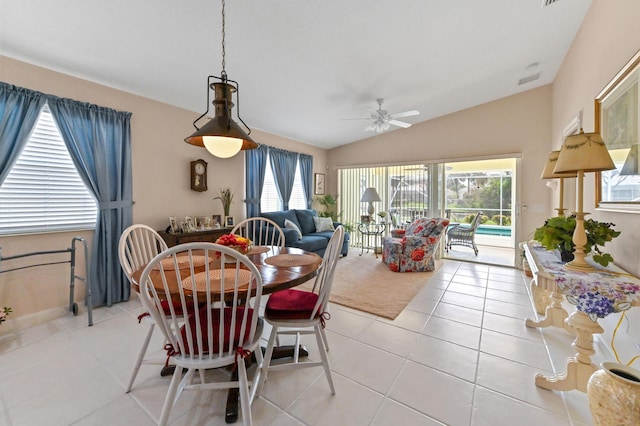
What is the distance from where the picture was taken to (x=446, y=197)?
20.6ft

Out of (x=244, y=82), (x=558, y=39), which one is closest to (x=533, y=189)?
(x=558, y=39)

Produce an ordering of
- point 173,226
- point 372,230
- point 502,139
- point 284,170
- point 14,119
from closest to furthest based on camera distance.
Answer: point 14,119 → point 173,226 → point 502,139 → point 284,170 → point 372,230

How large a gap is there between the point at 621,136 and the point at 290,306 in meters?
2.54

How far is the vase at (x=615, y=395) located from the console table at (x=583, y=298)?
0.93ft

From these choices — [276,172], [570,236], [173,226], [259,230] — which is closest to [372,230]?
[276,172]

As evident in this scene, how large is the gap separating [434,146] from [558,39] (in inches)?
93.1

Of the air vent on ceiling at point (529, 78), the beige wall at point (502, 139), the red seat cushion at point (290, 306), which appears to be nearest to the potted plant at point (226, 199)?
the red seat cushion at point (290, 306)

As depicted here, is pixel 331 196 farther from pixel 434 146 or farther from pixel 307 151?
pixel 434 146

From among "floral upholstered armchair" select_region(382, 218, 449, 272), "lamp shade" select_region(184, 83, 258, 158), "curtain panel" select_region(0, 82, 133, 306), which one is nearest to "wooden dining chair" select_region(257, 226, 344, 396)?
"lamp shade" select_region(184, 83, 258, 158)

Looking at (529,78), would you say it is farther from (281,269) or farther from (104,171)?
(104,171)

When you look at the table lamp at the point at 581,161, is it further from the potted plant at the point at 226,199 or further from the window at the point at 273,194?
the window at the point at 273,194

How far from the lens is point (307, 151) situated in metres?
6.03

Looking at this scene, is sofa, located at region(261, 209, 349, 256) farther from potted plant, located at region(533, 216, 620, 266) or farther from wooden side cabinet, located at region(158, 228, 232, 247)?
potted plant, located at region(533, 216, 620, 266)

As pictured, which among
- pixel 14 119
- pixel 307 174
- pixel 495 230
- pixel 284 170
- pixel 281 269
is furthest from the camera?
pixel 495 230
